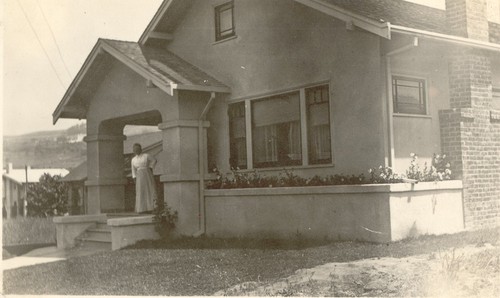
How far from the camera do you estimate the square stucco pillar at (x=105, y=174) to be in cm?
1556

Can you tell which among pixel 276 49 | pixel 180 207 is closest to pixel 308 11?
pixel 276 49

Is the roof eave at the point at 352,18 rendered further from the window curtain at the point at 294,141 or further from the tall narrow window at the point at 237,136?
the tall narrow window at the point at 237,136

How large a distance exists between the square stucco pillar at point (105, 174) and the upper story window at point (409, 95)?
775 cm

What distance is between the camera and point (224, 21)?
1386 cm

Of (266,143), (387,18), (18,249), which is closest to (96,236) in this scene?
(18,249)

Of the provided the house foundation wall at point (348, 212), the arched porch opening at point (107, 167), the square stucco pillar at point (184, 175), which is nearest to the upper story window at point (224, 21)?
the square stucco pillar at point (184, 175)

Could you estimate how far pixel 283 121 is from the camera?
12594 millimetres

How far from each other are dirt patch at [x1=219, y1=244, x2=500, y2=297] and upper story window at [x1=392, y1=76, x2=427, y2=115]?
12.5ft

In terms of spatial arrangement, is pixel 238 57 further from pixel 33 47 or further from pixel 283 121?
pixel 33 47

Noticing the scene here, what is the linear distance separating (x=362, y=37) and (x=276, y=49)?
2113mm

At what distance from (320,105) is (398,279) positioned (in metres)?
5.42

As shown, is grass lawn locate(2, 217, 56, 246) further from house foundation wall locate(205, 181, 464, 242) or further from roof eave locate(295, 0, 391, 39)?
roof eave locate(295, 0, 391, 39)

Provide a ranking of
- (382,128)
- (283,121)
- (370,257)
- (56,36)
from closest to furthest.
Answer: (370,257)
(56,36)
(382,128)
(283,121)

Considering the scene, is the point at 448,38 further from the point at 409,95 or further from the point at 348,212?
the point at 348,212
